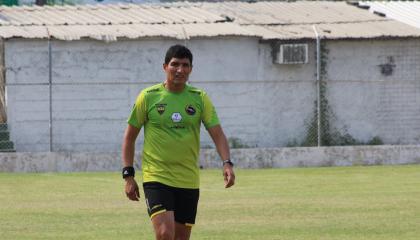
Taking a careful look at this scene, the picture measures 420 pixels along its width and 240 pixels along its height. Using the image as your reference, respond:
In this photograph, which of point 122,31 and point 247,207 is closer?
point 247,207

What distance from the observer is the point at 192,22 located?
32.8 metres

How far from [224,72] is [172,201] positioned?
72.7ft

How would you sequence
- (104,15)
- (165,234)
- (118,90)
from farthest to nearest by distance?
(104,15)
(118,90)
(165,234)

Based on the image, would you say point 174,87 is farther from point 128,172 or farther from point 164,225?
point 164,225

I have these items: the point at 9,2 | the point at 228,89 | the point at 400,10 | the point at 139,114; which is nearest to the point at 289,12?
the point at 400,10

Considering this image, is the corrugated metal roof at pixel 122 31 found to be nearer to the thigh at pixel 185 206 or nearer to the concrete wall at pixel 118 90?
the concrete wall at pixel 118 90

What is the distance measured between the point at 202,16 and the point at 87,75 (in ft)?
14.4

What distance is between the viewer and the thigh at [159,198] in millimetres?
9820

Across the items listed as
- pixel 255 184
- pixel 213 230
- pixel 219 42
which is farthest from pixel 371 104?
pixel 213 230

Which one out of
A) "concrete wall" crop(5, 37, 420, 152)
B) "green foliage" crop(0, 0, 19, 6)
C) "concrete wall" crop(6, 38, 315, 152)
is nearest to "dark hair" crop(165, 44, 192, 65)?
"concrete wall" crop(5, 37, 420, 152)

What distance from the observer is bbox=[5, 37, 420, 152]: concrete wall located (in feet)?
98.9

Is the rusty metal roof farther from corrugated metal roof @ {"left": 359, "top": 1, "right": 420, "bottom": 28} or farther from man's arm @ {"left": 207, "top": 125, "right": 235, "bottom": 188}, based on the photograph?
man's arm @ {"left": 207, "top": 125, "right": 235, "bottom": 188}

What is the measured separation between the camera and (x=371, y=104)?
3247 cm

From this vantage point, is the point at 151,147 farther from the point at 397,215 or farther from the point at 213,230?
the point at 397,215
